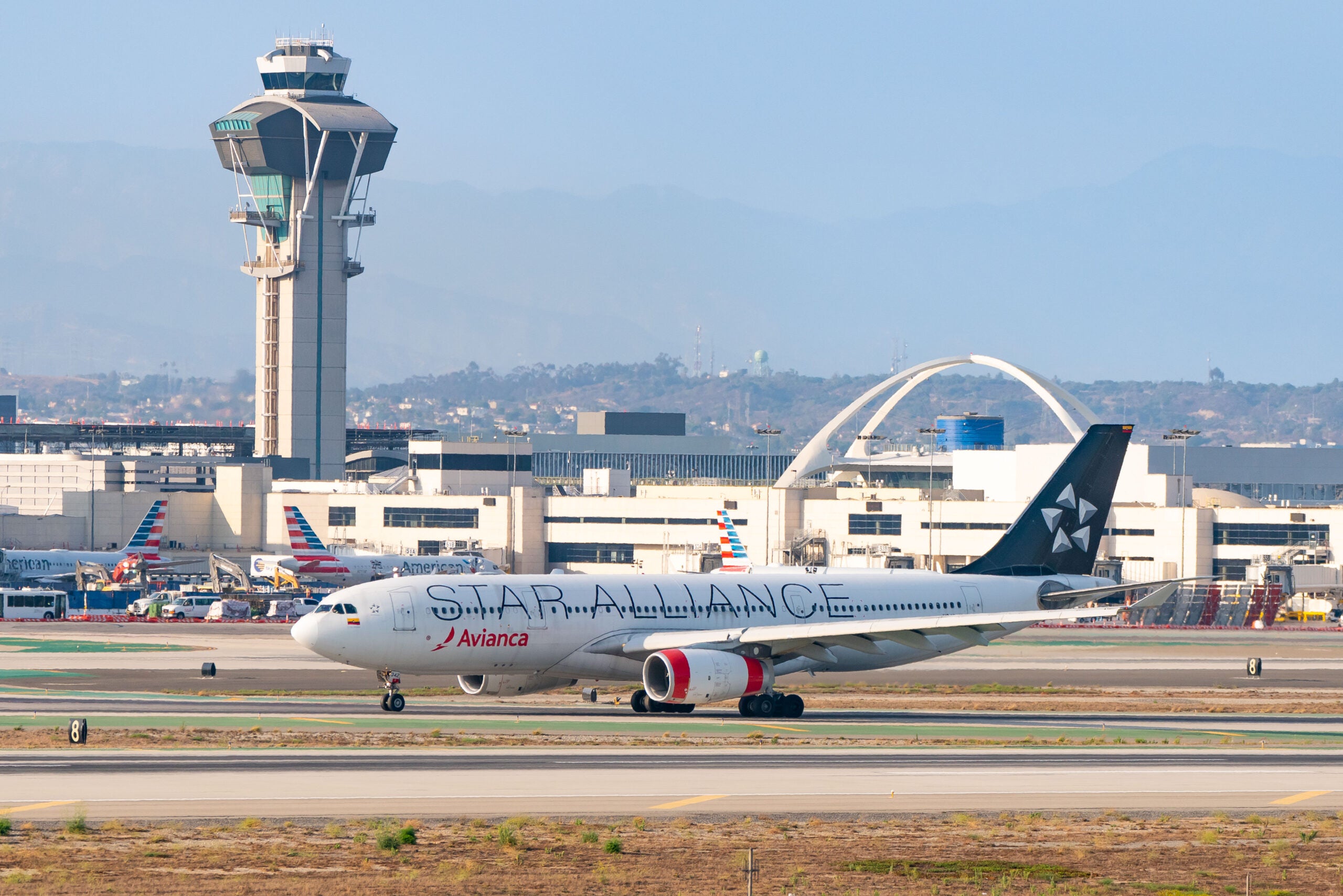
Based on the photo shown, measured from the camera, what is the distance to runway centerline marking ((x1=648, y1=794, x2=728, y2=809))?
32406 millimetres

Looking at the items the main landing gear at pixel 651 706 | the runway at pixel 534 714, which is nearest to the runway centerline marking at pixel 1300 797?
the runway at pixel 534 714

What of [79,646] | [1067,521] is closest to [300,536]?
[79,646]

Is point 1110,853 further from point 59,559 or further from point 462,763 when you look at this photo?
point 59,559

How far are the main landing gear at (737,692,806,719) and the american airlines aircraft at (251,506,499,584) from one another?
8458 centimetres

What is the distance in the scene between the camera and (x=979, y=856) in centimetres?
2773

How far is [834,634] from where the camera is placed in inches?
2056

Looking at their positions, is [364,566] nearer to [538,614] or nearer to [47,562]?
[47,562]

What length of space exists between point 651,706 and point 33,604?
259 ft

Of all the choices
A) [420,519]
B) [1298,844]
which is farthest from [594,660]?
[420,519]

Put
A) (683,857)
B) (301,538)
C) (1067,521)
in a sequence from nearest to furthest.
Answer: (683,857) → (1067,521) → (301,538)

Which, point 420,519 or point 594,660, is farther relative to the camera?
point 420,519

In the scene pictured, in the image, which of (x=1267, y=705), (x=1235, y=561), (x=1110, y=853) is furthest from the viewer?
(x=1235, y=561)

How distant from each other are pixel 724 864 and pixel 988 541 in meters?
127

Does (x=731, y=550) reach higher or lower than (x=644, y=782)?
higher
